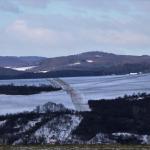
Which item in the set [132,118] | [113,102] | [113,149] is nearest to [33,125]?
[132,118]

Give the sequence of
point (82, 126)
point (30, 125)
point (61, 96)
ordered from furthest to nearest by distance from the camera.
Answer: point (61, 96), point (30, 125), point (82, 126)

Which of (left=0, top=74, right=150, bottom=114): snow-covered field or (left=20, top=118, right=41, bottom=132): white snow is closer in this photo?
(left=20, top=118, right=41, bottom=132): white snow

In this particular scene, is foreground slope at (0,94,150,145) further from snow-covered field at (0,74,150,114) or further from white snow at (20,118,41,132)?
snow-covered field at (0,74,150,114)

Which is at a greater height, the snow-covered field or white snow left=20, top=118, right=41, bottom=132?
the snow-covered field

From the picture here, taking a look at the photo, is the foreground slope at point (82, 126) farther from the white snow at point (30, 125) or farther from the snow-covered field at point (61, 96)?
the snow-covered field at point (61, 96)

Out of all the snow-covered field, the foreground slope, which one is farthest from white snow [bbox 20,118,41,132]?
the snow-covered field

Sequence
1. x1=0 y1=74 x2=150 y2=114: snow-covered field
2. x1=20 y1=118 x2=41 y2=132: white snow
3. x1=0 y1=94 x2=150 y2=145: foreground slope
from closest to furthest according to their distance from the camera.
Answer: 1. x1=0 y1=94 x2=150 y2=145: foreground slope
2. x1=20 y1=118 x2=41 y2=132: white snow
3. x1=0 y1=74 x2=150 y2=114: snow-covered field

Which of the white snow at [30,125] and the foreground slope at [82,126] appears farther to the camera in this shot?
the white snow at [30,125]

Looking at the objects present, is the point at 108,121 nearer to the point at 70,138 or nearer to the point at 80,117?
the point at 80,117

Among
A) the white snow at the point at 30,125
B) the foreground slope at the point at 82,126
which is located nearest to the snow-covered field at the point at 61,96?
the foreground slope at the point at 82,126

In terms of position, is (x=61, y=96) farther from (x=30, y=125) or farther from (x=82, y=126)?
(x=82, y=126)

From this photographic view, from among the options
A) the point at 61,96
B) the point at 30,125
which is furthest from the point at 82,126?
the point at 61,96
